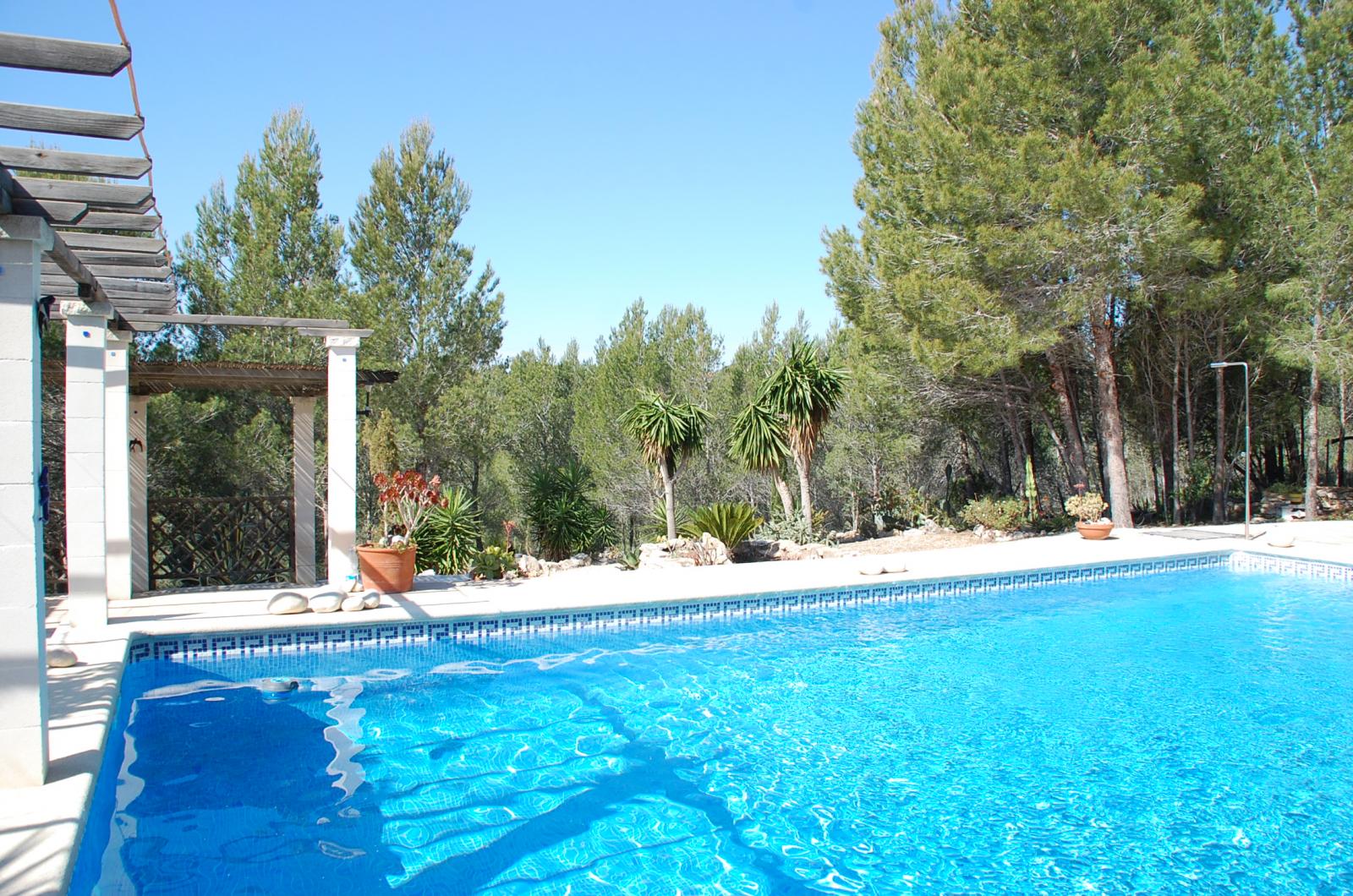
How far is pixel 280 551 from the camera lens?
34.9 feet

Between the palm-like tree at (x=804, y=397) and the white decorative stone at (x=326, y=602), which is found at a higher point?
the palm-like tree at (x=804, y=397)

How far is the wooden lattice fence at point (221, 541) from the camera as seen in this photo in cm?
994

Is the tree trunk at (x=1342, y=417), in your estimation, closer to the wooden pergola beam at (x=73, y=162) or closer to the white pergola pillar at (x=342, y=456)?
the white pergola pillar at (x=342, y=456)

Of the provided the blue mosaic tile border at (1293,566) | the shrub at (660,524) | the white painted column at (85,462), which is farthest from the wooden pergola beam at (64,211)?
the blue mosaic tile border at (1293,566)

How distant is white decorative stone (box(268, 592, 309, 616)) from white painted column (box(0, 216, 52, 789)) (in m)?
4.09

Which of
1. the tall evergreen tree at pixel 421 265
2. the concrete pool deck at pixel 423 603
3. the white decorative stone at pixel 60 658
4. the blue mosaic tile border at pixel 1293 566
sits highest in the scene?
the tall evergreen tree at pixel 421 265

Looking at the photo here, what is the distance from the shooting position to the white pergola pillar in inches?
330

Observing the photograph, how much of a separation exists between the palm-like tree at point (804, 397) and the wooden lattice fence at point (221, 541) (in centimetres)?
753

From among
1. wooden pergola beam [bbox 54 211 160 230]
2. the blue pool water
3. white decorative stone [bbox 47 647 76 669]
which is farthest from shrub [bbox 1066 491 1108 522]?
white decorative stone [bbox 47 647 76 669]

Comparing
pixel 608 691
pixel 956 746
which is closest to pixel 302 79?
pixel 608 691

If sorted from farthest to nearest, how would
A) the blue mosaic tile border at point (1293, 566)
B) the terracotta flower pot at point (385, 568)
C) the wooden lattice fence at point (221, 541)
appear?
1. the blue mosaic tile border at point (1293, 566)
2. the wooden lattice fence at point (221, 541)
3. the terracotta flower pot at point (385, 568)

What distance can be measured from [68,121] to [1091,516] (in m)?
13.5

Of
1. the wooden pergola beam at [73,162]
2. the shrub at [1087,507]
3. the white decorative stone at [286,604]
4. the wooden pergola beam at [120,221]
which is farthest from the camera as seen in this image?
the shrub at [1087,507]

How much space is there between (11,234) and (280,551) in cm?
771
